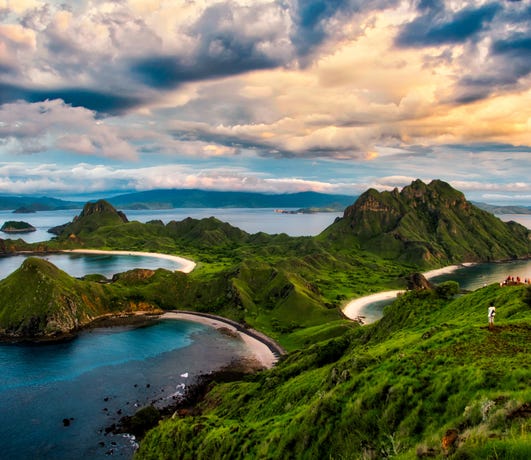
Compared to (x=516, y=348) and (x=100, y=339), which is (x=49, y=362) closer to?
(x=100, y=339)

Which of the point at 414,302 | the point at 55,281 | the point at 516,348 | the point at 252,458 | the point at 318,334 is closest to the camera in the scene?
the point at 516,348

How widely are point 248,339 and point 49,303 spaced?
82.9 metres

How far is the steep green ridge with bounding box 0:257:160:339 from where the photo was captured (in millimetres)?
147375

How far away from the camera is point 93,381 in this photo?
109 m

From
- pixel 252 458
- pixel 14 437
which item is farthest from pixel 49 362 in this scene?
pixel 252 458

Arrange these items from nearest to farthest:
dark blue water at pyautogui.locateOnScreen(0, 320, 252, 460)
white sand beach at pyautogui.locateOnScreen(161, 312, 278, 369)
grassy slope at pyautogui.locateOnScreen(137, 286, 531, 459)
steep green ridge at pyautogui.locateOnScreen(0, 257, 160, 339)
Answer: grassy slope at pyautogui.locateOnScreen(137, 286, 531, 459), dark blue water at pyautogui.locateOnScreen(0, 320, 252, 460), white sand beach at pyautogui.locateOnScreen(161, 312, 278, 369), steep green ridge at pyautogui.locateOnScreen(0, 257, 160, 339)

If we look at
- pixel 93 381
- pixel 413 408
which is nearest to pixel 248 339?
pixel 93 381

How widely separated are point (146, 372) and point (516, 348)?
10729 centimetres

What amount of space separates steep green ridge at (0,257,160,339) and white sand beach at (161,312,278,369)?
18.4 m

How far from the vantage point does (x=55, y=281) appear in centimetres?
16675

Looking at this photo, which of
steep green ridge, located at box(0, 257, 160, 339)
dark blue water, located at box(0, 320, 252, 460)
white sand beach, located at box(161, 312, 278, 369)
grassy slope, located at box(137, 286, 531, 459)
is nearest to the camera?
grassy slope, located at box(137, 286, 531, 459)

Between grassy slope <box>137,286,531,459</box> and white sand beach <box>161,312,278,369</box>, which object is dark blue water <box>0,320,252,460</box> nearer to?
white sand beach <box>161,312,278,369</box>

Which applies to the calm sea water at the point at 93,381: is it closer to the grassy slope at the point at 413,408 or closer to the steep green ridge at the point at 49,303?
the steep green ridge at the point at 49,303

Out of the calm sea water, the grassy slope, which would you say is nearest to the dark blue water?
the calm sea water
